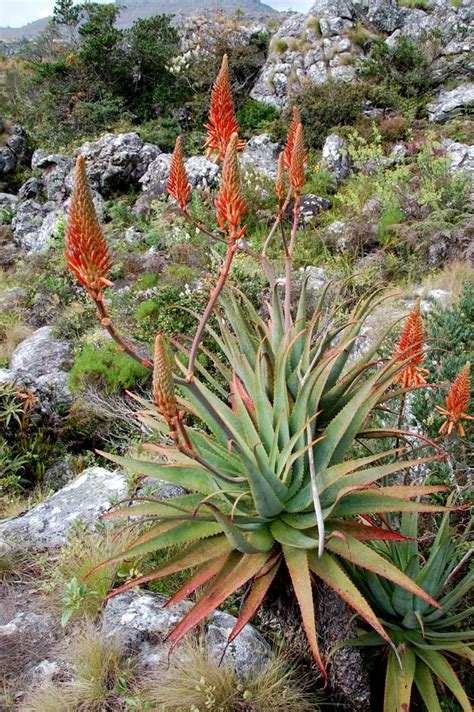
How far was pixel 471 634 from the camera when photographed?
1.99 metres

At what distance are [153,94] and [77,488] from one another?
1479cm

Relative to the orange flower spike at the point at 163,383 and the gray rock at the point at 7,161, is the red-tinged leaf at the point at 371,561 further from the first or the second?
the gray rock at the point at 7,161

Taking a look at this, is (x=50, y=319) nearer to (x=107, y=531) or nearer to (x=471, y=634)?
(x=107, y=531)

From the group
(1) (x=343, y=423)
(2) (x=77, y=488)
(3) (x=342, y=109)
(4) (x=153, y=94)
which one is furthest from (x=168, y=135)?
(1) (x=343, y=423)

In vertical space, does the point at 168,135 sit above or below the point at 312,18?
below

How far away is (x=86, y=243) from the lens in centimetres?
119

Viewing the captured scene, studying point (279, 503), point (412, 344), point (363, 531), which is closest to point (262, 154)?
point (412, 344)

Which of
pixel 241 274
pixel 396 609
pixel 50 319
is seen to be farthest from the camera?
pixel 50 319

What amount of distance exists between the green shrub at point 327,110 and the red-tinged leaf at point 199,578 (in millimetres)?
11837

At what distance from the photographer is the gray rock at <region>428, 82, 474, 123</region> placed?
1234cm

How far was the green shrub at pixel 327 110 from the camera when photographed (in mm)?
12148

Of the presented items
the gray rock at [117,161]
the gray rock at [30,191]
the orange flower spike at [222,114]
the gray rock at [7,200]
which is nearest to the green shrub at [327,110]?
the gray rock at [117,161]

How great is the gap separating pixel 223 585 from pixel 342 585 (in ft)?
1.31

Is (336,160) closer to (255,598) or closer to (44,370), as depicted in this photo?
(44,370)
